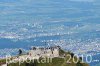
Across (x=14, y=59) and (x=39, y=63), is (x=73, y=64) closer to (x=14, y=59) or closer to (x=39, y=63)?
(x=39, y=63)

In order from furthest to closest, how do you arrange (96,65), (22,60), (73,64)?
(96,65) < (22,60) < (73,64)

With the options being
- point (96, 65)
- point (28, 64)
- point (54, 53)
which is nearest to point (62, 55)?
point (54, 53)

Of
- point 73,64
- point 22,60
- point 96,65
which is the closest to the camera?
point 73,64

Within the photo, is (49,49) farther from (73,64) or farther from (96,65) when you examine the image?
(96,65)

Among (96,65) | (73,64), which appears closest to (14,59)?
(73,64)

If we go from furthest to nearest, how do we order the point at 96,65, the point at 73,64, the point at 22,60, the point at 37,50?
the point at 96,65
the point at 37,50
the point at 22,60
the point at 73,64

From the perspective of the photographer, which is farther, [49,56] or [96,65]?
[96,65]

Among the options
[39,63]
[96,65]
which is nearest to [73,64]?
[39,63]
